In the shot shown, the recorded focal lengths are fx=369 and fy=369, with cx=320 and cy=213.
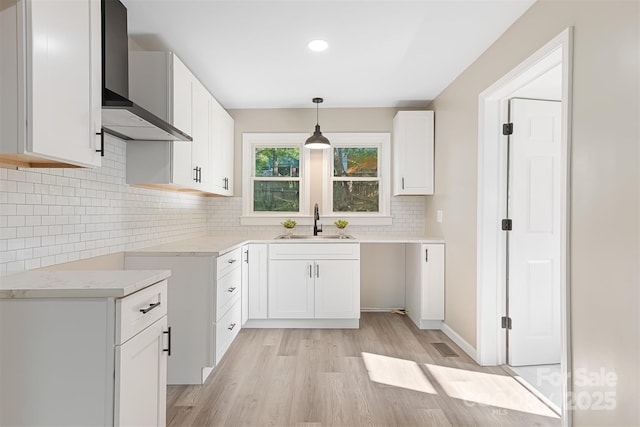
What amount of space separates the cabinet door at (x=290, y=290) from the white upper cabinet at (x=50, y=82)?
2358 mm

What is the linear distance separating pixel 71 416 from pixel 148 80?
2096 millimetres

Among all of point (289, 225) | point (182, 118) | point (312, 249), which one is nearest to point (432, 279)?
point (312, 249)

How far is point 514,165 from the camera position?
287cm

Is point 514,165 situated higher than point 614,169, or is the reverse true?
point 514,165

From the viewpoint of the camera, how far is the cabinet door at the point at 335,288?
3779 millimetres

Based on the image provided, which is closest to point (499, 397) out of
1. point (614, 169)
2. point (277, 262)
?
point (614, 169)

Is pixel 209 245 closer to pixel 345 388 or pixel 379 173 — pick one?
pixel 345 388

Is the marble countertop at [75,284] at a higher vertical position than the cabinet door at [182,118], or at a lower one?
lower

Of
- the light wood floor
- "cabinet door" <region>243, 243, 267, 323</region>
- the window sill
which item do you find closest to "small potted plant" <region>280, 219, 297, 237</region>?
the window sill

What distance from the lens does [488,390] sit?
2496mm

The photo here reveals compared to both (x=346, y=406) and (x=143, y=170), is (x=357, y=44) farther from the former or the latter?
(x=346, y=406)

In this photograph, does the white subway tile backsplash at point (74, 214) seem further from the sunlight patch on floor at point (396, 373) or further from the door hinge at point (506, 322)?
the door hinge at point (506, 322)

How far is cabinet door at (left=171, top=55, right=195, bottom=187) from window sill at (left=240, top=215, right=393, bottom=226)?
153 cm

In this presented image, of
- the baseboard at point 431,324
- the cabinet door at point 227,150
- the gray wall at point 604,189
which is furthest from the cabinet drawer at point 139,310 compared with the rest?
the baseboard at point 431,324
